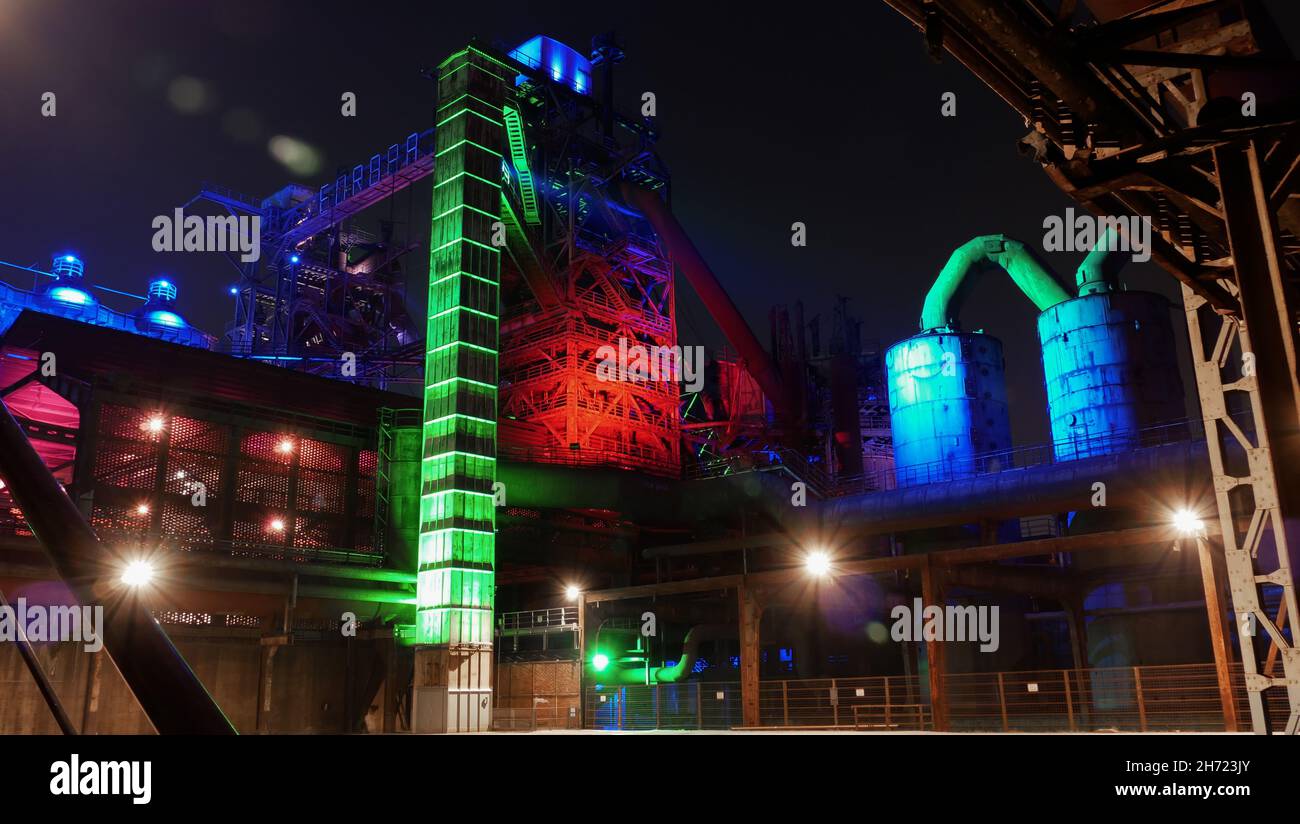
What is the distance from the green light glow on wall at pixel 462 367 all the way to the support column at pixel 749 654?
9092mm

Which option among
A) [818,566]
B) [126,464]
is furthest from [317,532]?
[818,566]

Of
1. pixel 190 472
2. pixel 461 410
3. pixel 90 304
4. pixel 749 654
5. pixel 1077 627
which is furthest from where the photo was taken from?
pixel 90 304

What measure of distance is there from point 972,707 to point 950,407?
1490 centimetres

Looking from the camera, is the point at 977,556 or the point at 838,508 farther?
the point at 838,508

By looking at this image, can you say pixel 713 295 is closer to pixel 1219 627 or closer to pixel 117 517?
pixel 117 517

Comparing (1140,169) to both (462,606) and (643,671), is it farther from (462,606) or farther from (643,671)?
(643,671)

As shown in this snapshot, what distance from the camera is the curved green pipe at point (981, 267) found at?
136 ft

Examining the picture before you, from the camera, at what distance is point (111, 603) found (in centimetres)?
230

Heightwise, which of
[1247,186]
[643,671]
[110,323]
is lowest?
[643,671]

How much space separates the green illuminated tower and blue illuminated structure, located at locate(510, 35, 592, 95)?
14.0 m

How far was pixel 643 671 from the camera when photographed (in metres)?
39.4

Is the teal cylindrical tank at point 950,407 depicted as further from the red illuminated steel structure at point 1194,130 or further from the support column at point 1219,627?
the red illuminated steel structure at point 1194,130
